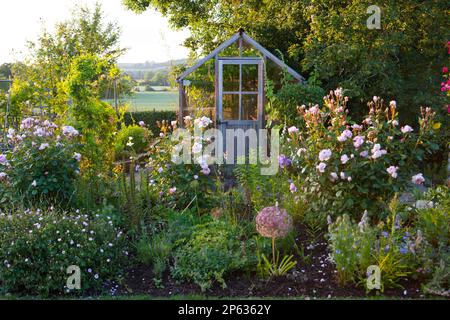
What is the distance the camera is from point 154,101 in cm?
1592

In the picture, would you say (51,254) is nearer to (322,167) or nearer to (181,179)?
(181,179)

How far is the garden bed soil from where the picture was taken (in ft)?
13.4

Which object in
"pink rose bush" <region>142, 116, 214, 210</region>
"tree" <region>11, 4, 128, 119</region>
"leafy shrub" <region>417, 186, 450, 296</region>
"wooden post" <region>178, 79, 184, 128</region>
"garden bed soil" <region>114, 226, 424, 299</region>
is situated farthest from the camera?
"wooden post" <region>178, 79, 184, 128</region>

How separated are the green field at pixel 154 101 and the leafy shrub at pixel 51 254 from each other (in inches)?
306

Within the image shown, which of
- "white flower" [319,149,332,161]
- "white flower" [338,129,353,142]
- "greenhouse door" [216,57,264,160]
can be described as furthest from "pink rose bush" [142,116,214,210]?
"greenhouse door" [216,57,264,160]

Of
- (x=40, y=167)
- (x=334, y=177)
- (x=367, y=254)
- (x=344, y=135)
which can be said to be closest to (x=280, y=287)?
(x=367, y=254)

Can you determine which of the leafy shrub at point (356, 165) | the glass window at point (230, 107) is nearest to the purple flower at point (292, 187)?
the leafy shrub at point (356, 165)

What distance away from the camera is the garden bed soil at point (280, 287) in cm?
407

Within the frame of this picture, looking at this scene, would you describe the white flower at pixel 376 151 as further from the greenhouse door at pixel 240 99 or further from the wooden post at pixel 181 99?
the wooden post at pixel 181 99

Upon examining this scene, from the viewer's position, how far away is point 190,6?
→ 12.5 m

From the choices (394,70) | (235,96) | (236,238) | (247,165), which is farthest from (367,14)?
(236,238)

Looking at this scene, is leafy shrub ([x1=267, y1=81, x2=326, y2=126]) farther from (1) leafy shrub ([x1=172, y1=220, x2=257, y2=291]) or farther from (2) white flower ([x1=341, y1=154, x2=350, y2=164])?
(1) leafy shrub ([x1=172, y1=220, x2=257, y2=291])

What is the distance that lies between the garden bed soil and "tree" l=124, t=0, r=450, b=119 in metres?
5.36

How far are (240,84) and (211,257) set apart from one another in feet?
19.3
